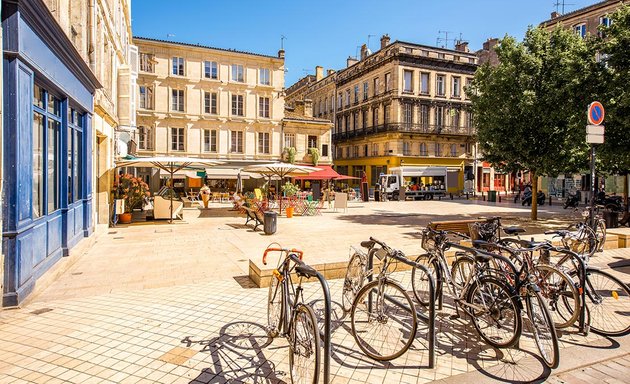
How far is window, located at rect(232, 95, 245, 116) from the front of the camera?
32.5 metres

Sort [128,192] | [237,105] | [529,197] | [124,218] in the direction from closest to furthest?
[124,218], [128,192], [529,197], [237,105]

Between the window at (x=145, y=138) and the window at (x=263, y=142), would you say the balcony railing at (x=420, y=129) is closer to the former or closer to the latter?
the window at (x=263, y=142)

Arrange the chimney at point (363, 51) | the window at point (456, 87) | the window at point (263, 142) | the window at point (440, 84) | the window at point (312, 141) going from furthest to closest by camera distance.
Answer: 1. the chimney at point (363, 51)
2. the window at point (456, 87)
3. the window at point (440, 84)
4. the window at point (312, 141)
5. the window at point (263, 142)

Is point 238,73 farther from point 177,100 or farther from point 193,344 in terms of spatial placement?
point 193,344

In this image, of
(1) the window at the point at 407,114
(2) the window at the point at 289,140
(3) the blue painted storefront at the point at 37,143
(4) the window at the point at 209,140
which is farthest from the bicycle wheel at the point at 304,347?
(1) the window at the point at 407,114

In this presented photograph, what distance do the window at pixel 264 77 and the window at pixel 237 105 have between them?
87.0 inches

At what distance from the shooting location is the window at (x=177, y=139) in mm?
31000

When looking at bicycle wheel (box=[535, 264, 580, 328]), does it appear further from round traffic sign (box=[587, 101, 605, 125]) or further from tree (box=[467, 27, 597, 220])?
tree (box=[467, 27, 597, 220])

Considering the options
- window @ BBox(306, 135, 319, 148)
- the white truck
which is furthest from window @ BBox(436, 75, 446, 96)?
window @ BBox(306, 135, 319, 148)

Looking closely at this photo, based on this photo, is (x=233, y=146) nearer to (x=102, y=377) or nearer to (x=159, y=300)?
(x=159, y=300)

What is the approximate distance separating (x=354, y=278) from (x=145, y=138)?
1151 inches

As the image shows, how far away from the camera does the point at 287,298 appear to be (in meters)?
3.69

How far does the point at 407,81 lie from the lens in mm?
40719

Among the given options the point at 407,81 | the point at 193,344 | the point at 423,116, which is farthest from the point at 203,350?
the point at 423,116
